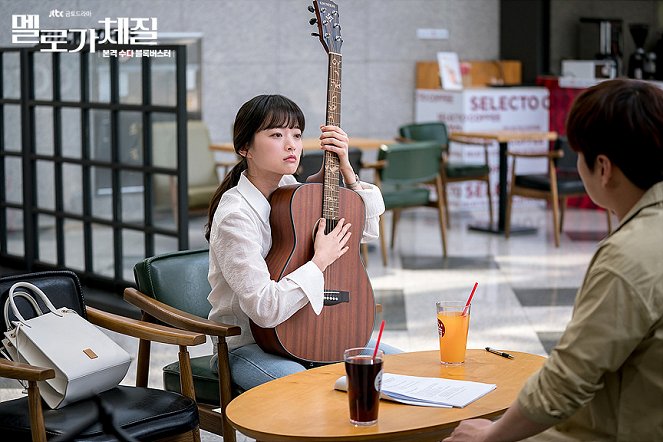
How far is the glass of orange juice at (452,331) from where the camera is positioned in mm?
2586

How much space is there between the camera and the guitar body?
3.00 m

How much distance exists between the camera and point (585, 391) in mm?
1807

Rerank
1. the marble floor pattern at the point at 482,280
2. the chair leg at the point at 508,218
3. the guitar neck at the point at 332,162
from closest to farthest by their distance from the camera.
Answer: the guitar neck at the point at 332,162 → the marble floor pattern at the point at 482,280 → the chair leg at the point at 508,218

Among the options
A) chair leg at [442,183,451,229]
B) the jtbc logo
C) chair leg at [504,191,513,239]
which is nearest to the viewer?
chair leg at [504,191,513,239]

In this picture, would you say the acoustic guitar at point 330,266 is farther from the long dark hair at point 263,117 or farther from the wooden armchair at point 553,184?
the wooden armchair at point 553,184

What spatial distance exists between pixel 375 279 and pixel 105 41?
7.40 feet

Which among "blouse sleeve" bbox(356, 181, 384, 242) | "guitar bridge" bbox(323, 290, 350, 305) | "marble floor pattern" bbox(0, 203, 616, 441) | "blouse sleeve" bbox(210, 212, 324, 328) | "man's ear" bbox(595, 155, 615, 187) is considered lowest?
"marble floor pattern" bbox(0, 203, 616, 441)

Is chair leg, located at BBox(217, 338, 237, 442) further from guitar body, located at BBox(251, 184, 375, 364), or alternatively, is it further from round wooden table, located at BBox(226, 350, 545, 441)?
round wooden table, located at BBox(226, 350, 545, 441)

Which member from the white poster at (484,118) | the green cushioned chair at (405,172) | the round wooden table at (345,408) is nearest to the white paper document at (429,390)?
the round wooden table at (345,408)

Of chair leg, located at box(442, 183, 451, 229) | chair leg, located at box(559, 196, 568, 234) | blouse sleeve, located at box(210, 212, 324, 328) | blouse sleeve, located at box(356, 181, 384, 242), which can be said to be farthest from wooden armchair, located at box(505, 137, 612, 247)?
blouse sleeve, located at box(210, 212, 324, 328)

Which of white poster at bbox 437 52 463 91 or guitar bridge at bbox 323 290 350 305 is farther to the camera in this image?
white poster at bbox 437 52 463 91

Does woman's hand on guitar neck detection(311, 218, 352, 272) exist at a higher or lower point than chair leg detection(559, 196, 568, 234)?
higher

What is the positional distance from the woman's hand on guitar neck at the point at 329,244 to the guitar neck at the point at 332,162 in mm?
28

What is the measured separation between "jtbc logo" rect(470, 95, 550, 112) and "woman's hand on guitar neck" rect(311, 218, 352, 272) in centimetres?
719
